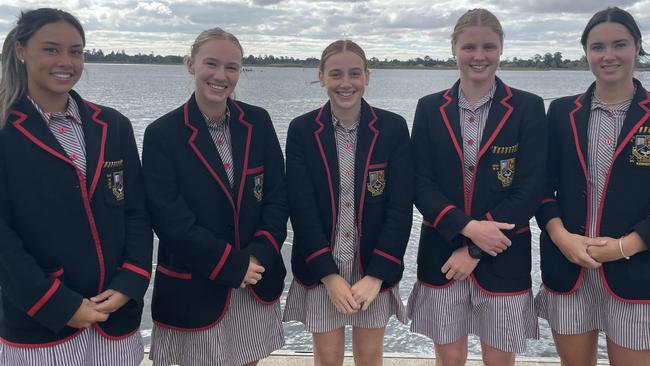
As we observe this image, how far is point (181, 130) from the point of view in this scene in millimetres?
2756

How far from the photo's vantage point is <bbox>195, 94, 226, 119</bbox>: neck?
9.34 feet

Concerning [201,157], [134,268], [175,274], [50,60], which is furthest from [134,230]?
[50,60]

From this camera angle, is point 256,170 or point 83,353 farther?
point 256,170

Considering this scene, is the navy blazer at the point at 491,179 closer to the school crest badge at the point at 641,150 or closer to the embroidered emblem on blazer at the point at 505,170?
the embroidered emblem on blazer at the point at 505,170

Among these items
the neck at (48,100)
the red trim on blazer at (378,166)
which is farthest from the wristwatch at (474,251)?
the neck at (48,100)

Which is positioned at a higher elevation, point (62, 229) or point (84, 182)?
point (84, 182)

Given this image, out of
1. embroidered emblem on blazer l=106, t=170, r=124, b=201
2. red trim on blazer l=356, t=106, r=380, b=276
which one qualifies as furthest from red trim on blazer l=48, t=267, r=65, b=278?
red trim on blazer l=356, t=106, r=380, b=276

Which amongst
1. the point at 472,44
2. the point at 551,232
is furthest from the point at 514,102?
the point at 551,232

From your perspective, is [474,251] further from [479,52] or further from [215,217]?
[215,217]

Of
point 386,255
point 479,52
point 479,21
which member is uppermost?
point 479,21

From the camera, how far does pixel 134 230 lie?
8.64 ft

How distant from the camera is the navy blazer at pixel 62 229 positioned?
2.32 m

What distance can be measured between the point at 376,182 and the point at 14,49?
5.64 ft

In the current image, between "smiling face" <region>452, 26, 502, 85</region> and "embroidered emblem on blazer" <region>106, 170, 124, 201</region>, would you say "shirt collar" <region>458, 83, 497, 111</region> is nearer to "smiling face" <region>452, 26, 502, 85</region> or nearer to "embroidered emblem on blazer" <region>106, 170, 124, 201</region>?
"smiling face" <region>452, 26, 502, 85</region>
